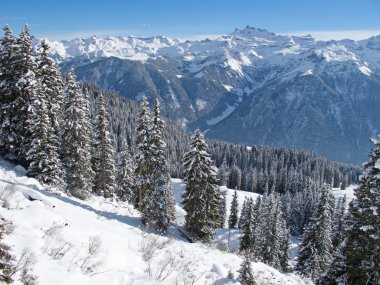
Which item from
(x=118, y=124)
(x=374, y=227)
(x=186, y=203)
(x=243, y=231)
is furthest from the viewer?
(x=118, y=124)

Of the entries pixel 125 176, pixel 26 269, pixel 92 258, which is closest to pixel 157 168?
pixel 125 176

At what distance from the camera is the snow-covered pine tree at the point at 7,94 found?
30359 millimetres

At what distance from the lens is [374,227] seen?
16812 mm

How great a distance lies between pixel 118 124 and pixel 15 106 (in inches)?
6595

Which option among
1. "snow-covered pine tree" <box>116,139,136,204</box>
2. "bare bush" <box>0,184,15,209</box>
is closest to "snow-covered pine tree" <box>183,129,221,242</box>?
"snow-covered pine tree" <box>116,139,136,204</box>

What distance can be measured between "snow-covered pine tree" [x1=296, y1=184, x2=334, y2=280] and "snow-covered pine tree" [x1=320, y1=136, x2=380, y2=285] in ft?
67.5

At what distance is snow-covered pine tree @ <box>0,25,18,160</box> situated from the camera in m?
30.4

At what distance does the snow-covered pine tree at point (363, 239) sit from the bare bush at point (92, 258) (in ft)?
39.9

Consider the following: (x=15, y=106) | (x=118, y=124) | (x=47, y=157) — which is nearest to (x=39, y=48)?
(x=15, y=106)

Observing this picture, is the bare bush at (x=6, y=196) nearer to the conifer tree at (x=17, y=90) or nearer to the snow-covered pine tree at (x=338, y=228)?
the conifer tree at (x=17, y=90)

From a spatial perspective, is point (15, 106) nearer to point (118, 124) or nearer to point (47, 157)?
point (47, 157)

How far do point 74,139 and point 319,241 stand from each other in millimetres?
28124

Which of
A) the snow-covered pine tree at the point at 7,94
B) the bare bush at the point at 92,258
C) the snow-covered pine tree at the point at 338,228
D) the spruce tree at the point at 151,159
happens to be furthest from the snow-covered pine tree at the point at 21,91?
the snow-covered pine tree at the point at 338,228

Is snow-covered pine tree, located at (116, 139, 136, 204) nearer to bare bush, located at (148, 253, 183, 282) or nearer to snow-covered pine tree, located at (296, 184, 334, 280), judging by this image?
snow-covered pine tree, located at (296, 184, 334, 280)
